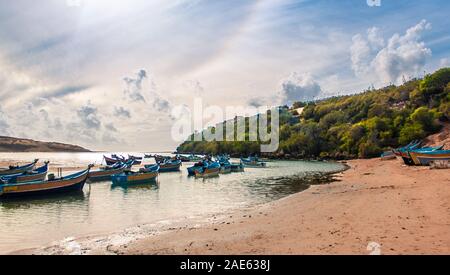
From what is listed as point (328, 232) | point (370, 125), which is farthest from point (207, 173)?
point (370, 125)

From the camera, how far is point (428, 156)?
4169cm

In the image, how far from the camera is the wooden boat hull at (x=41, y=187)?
93.8 ft

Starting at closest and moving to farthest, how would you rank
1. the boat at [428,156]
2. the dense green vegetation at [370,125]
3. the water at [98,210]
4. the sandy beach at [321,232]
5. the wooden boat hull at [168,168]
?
the sandy beach at [321,232] < the water at [98,210] < the boat at [428,156] < the wooden boat hull at [168,168] < the dense green vegetation at [370,125]

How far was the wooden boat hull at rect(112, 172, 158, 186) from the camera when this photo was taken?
40875 millimetres

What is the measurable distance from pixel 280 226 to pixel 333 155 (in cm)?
8599

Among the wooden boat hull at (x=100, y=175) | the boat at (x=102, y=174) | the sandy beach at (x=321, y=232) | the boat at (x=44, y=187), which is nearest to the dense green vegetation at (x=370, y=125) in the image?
the boat at (x=102, y=174)

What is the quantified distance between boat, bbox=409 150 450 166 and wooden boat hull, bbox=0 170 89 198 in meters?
40.1

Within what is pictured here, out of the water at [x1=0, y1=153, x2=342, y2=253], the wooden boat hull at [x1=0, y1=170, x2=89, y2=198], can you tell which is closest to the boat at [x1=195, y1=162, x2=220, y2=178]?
the water at [x1=0, y1=153, x2=342, y2=253]

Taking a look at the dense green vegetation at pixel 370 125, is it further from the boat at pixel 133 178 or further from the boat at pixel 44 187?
the boat at pixel 44 187

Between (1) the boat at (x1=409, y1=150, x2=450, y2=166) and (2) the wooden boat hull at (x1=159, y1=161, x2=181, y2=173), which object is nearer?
(1) the boat at (x1=409, y1=150, x2=450, y2=166)

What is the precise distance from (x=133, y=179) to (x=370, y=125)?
72.5 meters

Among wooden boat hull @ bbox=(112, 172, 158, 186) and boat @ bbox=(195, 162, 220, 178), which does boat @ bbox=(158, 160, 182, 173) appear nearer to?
boat @ bbox=(195, 162, 220, 178)
